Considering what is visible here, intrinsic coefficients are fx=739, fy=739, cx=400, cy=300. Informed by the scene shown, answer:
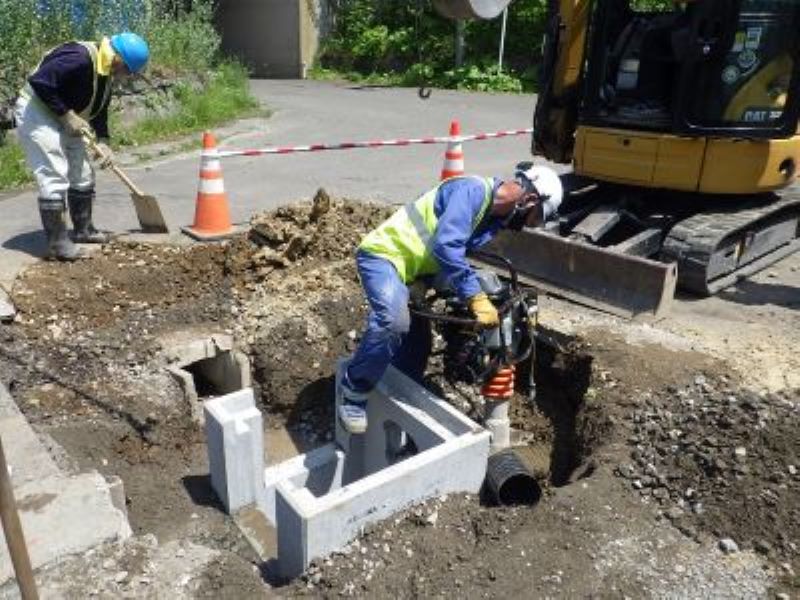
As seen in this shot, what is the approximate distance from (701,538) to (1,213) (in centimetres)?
704

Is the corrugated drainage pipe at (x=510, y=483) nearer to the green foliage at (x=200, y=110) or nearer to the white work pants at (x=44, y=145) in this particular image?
the white work pants at (x=44, y=145)

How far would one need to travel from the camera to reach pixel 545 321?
541 cm

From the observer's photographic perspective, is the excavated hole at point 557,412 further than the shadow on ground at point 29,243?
No

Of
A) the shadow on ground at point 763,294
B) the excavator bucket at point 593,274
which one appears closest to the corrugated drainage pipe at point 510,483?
the excavator bucket at point 593,274

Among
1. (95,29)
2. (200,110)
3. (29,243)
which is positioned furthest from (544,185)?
(95,29)

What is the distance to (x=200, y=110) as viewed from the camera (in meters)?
12.7

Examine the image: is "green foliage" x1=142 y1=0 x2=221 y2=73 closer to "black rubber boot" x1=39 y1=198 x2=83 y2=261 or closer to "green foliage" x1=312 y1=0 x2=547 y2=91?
"green foliage" x1=312 y1=0 x2=547 y2=91

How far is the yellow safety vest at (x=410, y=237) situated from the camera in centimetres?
409

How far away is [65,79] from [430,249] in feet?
11.3

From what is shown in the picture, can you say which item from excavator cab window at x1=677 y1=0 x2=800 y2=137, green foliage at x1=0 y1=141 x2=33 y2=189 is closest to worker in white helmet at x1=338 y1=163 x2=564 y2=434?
excavator cab window at x1=677 y1=0 x2=800 y2=137

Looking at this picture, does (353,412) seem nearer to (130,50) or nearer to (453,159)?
(130,50)

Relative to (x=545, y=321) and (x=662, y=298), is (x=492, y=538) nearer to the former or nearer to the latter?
(x=545, y=321)

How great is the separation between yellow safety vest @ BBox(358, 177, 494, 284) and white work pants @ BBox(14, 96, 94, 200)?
10.2 feet

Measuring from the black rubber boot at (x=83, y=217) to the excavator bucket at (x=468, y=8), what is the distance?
3.38m
